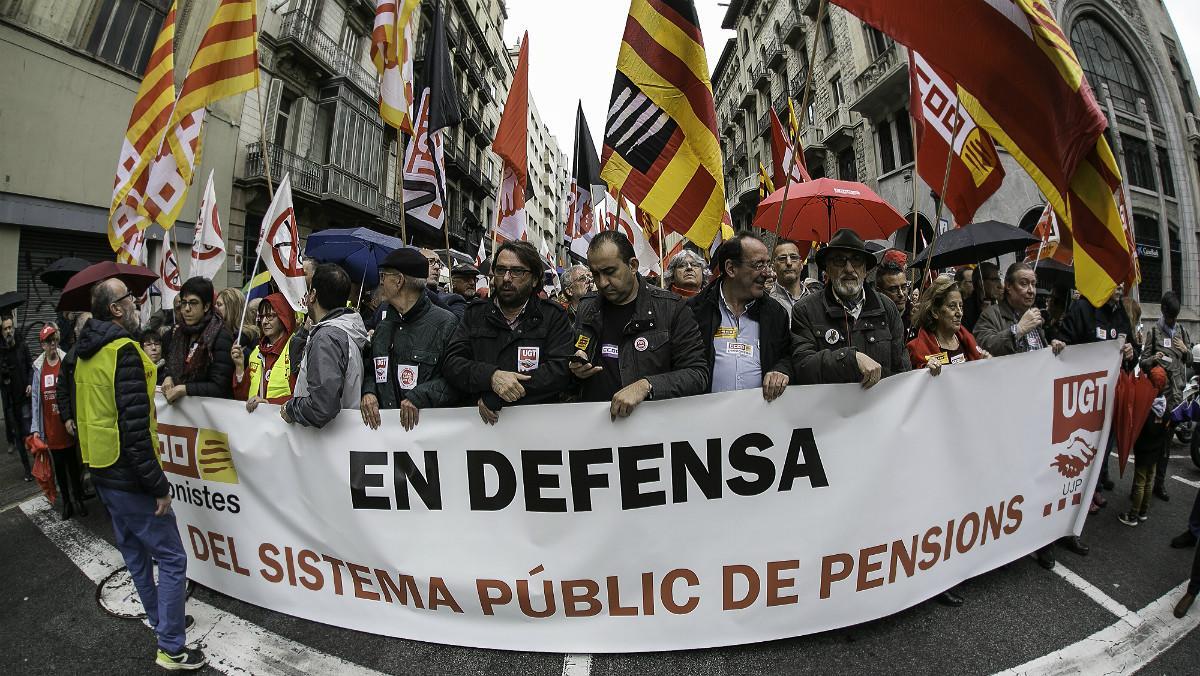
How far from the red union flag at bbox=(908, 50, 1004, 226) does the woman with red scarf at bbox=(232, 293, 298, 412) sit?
5.56m

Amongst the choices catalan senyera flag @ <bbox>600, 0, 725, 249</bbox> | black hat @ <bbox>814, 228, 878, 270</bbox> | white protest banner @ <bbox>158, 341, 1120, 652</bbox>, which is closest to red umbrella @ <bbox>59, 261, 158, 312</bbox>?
white protest banner @ <bbox>158, 341, 1120, 652</bbox>

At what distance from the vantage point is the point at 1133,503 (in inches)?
159

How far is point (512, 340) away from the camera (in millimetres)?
2619

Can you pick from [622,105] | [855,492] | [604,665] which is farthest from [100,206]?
[855,492]

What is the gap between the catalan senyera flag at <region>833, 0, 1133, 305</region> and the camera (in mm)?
2408

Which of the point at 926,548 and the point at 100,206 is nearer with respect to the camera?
the point at 926,548

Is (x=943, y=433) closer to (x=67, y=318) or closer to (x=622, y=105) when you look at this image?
(x=622, y=105)

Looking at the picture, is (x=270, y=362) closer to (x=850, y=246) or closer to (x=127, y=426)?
(x=127, y=426)

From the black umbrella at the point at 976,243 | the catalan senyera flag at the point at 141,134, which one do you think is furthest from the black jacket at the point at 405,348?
the black umbrella at the point at 976,243

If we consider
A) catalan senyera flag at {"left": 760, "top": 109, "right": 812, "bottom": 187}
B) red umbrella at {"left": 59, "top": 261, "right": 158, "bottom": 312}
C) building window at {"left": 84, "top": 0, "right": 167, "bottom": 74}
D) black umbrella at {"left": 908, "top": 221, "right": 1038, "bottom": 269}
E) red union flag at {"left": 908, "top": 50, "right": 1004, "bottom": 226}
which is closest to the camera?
red umbrella at {"left": 59, "top": 261, "right": 158, "bottom": 312}

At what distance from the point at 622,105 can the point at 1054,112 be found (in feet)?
7.79

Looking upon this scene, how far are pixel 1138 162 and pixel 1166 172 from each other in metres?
2.09

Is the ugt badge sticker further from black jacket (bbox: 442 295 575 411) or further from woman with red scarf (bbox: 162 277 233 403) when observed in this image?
woman with red scarf (bbox: 162 277 233 403)

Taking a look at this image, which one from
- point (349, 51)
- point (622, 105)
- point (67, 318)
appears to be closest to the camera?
point (622, 105)
